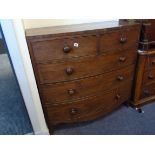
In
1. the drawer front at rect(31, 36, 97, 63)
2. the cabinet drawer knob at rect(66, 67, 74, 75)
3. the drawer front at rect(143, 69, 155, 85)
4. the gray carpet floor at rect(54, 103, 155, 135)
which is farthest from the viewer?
the drawer front at rect(143, 69, 155, 85)

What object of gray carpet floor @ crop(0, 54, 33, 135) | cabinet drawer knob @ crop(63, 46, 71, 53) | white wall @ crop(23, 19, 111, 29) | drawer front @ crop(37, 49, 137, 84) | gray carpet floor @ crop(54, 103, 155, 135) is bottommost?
gray carpet floor @ crop(54, 103, 155, 135)

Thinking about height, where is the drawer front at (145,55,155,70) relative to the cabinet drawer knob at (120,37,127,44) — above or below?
below

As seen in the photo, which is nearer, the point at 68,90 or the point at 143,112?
the point at 68,90

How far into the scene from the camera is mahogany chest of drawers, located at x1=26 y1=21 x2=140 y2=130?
3.81 feet

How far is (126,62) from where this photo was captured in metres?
1.51

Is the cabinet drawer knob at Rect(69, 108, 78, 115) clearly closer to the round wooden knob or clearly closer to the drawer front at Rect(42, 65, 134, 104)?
the round wooden knob

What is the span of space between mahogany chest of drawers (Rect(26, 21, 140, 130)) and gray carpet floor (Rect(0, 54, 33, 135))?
0.34 metres

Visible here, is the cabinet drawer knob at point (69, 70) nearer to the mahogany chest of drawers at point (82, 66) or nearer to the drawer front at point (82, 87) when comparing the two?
the mahogany chest of drawers at point (82, 66)

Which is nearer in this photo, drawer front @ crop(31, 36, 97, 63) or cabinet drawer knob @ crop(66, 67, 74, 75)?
drawer front @ crop(31, 36, 97, 63)

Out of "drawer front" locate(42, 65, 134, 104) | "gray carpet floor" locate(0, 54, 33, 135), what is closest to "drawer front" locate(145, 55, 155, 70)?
"drawer front" locate(42, 65, 134, 104)

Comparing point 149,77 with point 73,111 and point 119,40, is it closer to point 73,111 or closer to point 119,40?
point 119,40
